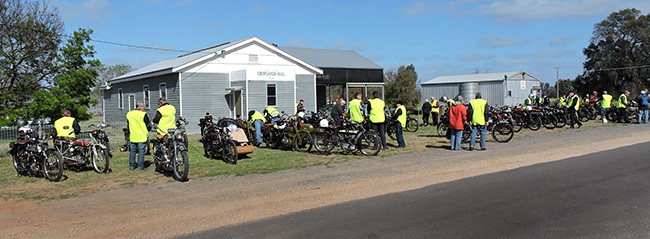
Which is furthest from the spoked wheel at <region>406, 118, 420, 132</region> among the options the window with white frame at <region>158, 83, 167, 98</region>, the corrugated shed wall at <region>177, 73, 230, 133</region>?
the window with white frame at <region>158, 83, 167, 98</region>

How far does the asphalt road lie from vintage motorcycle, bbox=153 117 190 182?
13.0ft

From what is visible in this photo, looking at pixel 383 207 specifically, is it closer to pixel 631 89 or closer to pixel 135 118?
pixel 135 118

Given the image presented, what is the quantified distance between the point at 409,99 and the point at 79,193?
49855 mm

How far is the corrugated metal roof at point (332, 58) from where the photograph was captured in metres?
36.1

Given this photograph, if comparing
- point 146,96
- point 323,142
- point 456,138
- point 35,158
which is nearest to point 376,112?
point 323,142

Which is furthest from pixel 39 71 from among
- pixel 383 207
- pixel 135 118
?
pixel 383 207

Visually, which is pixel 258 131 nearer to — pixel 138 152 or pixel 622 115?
pixel 138 152

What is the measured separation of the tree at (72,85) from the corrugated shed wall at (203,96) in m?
5.43

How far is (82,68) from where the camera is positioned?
24078mm

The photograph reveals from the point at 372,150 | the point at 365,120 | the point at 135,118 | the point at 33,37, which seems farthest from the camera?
the point at 33,37

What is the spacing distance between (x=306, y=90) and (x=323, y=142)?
1360 centimetres

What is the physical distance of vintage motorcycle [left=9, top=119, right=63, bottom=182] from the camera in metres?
9.97

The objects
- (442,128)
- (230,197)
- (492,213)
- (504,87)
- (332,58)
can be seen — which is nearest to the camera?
(492,213)

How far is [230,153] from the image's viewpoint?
11750 mm
